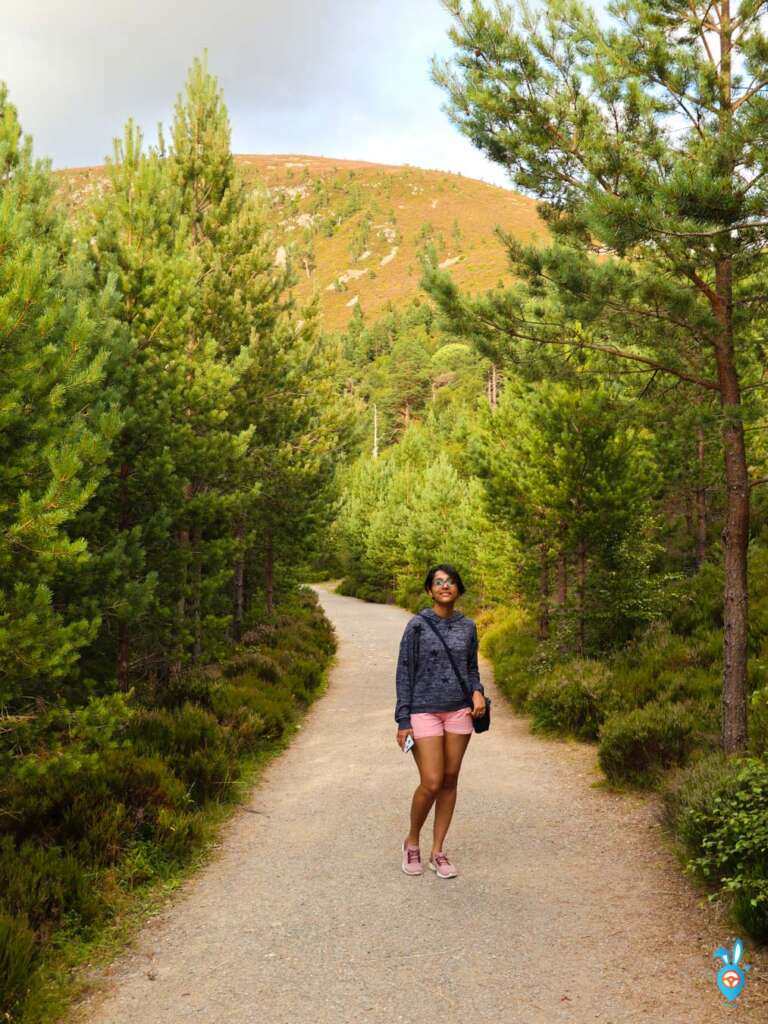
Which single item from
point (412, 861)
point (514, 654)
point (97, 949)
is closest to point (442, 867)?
point (412, 861)

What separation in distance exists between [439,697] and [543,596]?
34.9ft

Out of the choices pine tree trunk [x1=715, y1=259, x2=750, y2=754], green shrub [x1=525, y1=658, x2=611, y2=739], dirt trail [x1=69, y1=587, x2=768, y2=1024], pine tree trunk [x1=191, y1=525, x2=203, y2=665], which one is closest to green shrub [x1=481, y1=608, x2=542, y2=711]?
green shrub [x1=525, y1=658, x2=611, y2=739]

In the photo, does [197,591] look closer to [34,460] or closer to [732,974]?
[34,460]

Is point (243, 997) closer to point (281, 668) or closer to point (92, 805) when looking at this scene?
point (92, 805)

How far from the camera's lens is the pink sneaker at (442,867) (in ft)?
17.3

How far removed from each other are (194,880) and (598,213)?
6.24 m

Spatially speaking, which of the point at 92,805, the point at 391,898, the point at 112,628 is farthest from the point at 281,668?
the point at 391,898

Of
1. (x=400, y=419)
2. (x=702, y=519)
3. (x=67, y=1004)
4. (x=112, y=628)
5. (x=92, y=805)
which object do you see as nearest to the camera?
(x=67, y=1004)

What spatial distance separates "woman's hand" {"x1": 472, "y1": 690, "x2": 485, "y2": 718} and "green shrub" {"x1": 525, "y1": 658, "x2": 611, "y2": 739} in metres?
4.97

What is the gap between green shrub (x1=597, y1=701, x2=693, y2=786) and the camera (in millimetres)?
7367

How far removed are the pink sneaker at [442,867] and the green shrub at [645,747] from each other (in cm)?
295

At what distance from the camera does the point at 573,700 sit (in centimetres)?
1012

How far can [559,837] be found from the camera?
20.6 ft

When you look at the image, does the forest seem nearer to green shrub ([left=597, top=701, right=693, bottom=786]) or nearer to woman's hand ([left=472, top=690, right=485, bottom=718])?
green shrub ([left=597, top=701, right=693, bottom=786])
